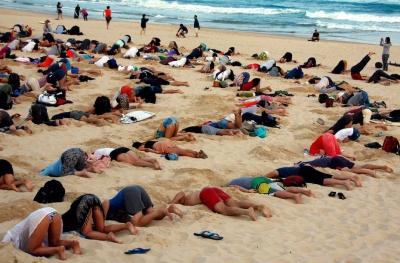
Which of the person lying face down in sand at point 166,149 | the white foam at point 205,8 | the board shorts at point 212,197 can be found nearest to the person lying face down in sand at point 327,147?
the person lying face down in sand at point 166,149

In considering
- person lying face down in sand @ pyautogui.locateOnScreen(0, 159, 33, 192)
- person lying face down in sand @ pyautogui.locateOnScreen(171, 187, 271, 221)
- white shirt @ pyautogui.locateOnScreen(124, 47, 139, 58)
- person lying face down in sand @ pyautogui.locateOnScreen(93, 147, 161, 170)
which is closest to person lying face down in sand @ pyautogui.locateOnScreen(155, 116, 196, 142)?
person lying face down in sand @ pyautogui.locateOnScreen(93, 147, 161, 170)

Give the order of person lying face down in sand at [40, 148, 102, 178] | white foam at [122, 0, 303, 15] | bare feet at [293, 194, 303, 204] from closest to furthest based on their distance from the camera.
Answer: bare feet at [293, 194, 303, 204], person lying face down in sand at [40, 148, 102, 178], white foam at [122, 0, 303, 15]

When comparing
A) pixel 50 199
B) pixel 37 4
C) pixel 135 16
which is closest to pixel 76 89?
pixel 50 199

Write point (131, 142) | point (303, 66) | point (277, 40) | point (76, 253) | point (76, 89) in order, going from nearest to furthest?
point (76, 253) → point (131, 142) → point (76, 89) → point (303, 66) → point (277, 40)

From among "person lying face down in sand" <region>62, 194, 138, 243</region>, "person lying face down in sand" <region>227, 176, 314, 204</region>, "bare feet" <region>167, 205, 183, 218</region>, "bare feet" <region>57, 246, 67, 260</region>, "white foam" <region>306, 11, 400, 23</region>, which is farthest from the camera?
"white foam" <region>306, 11, 400, 23</region>

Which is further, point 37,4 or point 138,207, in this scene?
point 37,4

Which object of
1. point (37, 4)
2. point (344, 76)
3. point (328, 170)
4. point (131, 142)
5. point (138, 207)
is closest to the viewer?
point (138, 207)

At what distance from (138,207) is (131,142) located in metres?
4.41

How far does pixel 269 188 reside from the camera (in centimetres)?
815

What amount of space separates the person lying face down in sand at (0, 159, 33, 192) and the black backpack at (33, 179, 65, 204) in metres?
0.48

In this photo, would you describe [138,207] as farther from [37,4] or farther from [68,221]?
[37,4]

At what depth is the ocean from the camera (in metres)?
41.0

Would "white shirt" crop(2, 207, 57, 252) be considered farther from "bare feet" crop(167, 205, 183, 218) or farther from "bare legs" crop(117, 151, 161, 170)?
"bare legs" crop(117, 151, 161, 170)

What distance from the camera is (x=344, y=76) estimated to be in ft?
65.9
